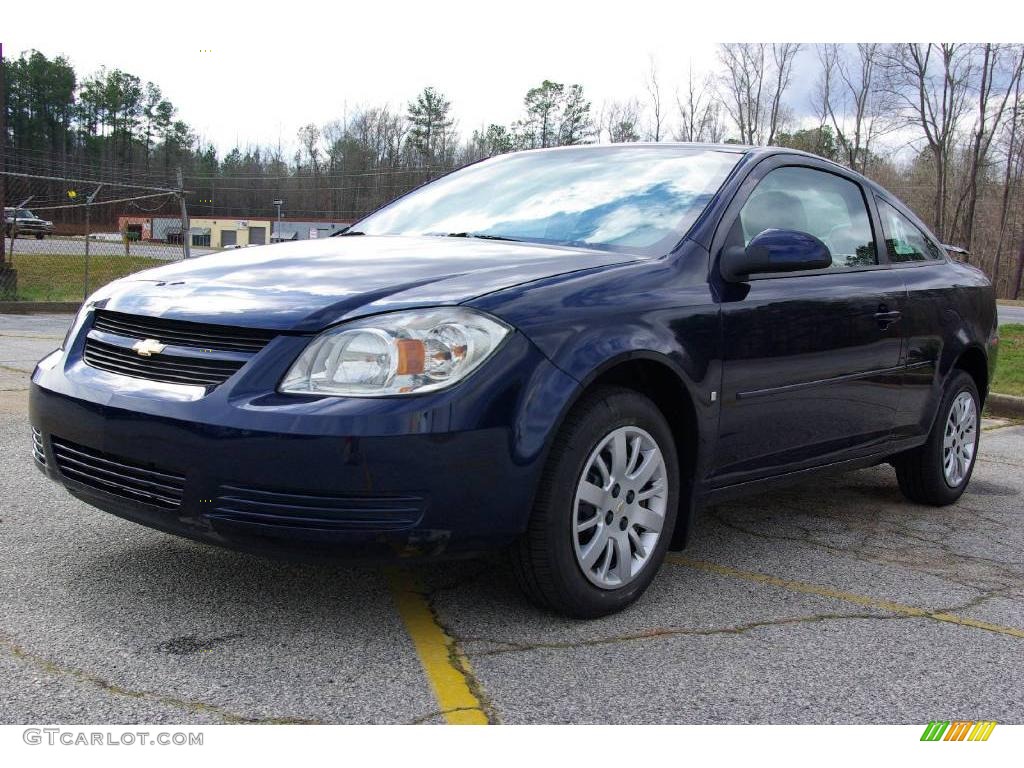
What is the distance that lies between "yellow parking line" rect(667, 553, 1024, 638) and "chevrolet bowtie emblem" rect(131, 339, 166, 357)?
6.80 feet

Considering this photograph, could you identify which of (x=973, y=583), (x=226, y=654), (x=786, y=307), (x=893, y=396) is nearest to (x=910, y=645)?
(x=973, y=583)

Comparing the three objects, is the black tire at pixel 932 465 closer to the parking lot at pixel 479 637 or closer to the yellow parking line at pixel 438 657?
the parking lot at pixel 479 637

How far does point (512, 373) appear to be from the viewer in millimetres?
2924

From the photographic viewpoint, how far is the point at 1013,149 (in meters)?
46.4

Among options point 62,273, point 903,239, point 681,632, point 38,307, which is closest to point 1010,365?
point 903,239

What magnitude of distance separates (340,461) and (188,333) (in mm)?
683

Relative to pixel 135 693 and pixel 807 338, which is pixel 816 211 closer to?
pixel 807 338

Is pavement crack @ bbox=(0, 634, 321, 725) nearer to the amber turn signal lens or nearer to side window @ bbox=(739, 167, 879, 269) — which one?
the amber turn signal lens

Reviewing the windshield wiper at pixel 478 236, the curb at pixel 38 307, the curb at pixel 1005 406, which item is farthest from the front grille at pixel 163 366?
the curb at pixel 38 307

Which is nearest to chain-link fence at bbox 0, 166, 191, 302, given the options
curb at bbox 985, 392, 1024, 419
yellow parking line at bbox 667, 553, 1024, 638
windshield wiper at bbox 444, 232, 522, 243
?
curb at bbox 985, 392, 1024, 419

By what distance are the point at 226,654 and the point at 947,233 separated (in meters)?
55.7

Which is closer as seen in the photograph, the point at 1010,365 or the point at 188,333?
the point at 188,333

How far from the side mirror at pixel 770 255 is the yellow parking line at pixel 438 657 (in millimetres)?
1559

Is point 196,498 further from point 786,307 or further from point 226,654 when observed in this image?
point 786,307
